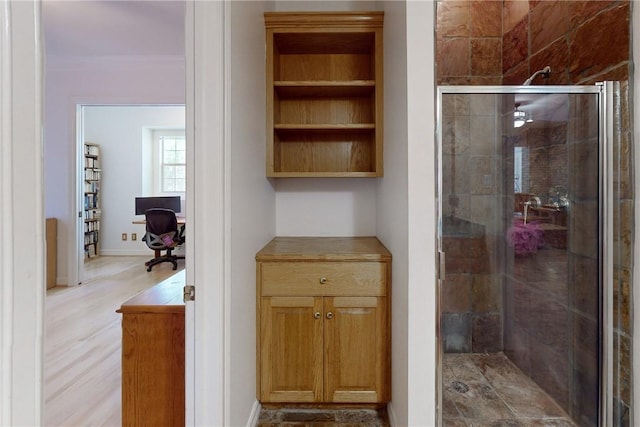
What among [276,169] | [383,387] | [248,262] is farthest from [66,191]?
[383,387]

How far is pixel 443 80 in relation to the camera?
7.38 ft

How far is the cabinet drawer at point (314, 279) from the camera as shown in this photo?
5.86 feet

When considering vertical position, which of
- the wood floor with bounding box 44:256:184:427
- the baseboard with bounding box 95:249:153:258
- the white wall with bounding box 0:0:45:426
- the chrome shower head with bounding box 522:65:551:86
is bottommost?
the wood floor with bounding box 44:256:184:427

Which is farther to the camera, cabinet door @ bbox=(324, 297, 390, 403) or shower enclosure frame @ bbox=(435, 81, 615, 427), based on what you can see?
cabinet door @ bbox=(324, 297, 390, 403)

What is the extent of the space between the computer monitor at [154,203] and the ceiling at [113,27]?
2526mm

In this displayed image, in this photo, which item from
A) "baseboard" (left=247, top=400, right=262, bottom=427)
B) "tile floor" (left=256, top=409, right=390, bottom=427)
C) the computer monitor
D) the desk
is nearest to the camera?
the desk

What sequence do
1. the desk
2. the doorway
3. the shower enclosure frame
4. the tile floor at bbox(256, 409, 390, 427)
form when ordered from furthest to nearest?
the doorway → the tile floor at bbox(256, 409, 390, 427) → the shower enclosure frame → the desk

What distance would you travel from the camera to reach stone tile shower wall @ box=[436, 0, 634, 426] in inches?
56.8

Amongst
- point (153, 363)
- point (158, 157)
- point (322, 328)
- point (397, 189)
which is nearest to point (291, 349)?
point (322, 328)

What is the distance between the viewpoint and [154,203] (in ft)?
19.8

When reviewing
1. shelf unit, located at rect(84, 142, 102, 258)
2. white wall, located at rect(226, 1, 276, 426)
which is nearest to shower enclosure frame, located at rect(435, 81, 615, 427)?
white wall, located at rect(226, 1, 276, 426)

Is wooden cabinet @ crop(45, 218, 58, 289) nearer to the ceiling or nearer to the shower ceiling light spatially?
the ceiling

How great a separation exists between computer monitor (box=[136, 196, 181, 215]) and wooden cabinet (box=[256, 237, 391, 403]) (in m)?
4.89

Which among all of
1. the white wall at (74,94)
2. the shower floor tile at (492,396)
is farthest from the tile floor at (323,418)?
the white wall at (74,94)
